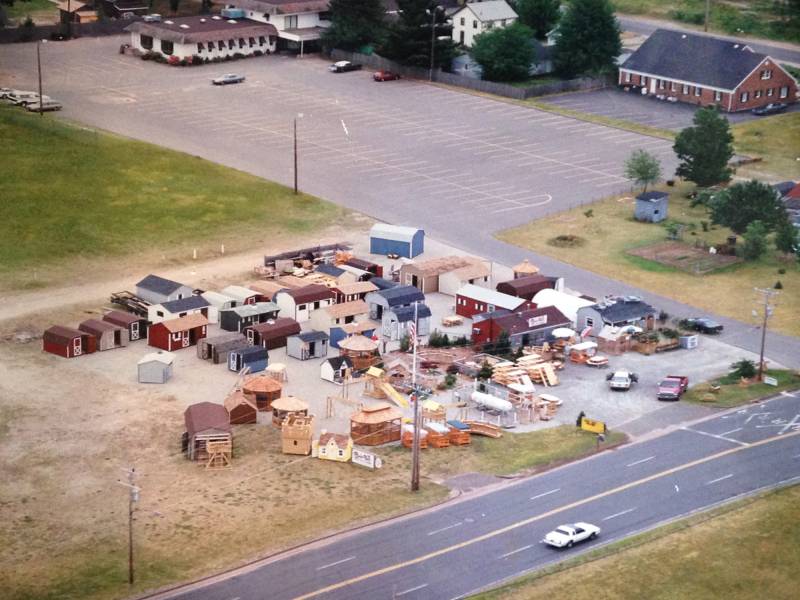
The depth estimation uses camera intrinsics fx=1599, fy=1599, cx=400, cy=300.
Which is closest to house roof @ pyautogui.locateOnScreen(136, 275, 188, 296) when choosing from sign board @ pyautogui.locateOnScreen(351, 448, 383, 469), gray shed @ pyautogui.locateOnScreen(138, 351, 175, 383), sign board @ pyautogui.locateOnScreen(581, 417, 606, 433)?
gray shed @ pyautogui.locateOnScreen(138, 351, 175, 383)

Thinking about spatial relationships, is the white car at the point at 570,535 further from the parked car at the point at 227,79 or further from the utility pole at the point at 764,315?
the parked car at the point at 227,79

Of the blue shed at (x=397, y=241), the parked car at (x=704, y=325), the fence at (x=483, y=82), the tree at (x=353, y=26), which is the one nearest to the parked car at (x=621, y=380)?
the parked car at (x=704, y=325)

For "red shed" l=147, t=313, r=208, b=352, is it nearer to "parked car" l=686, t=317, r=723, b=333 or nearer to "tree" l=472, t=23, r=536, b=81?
"parked car" l=686, t=317, r=723, b=333

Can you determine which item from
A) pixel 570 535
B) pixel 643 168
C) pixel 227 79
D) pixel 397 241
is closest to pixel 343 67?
pixel 227 79

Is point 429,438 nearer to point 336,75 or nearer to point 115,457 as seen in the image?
point 115,457

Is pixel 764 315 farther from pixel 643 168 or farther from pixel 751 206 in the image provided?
pixel 643 168

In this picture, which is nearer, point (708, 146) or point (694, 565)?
point (694, 565)
